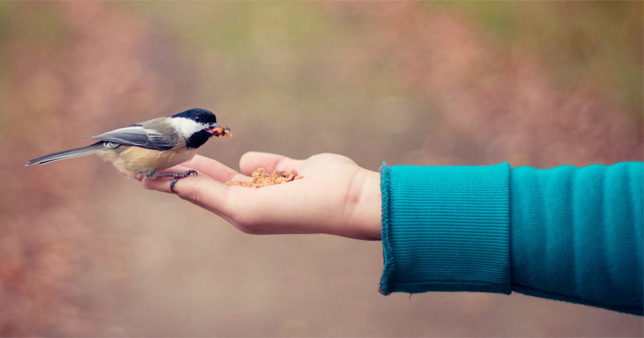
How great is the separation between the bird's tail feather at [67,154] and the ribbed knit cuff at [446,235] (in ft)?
3.08

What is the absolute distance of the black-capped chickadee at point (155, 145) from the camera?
4.80ft

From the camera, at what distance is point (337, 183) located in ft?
4.20

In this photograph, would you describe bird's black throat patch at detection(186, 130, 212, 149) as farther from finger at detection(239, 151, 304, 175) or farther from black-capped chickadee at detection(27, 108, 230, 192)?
finger at detection(239, 151, 304, 175)

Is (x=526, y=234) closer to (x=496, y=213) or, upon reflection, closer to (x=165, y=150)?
(x=496, y=213)

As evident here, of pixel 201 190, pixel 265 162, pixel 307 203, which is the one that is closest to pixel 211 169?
pixel 265 162

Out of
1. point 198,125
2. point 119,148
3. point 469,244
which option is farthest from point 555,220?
point 119,148

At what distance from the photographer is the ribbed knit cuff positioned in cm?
108

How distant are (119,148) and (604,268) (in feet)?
4.40

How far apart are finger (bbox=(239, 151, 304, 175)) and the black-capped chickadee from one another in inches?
8.5

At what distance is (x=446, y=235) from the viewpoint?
3.63ft

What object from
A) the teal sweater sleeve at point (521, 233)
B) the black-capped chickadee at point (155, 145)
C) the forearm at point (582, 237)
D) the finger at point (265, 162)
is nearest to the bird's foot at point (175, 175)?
the black-capped chickadee at point (155, 145)

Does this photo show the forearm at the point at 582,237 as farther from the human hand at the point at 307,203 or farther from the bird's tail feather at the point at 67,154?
the bird's tail feather at the point at 67,154

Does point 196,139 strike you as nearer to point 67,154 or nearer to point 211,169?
point 211,169

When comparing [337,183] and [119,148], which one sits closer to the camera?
[337,183]
